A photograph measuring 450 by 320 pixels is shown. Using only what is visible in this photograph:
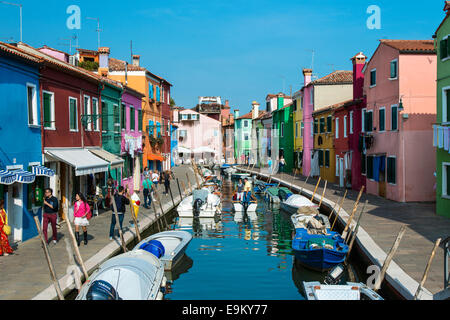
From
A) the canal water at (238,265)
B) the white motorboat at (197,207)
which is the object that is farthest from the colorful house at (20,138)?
the white motorboat at (197,207)

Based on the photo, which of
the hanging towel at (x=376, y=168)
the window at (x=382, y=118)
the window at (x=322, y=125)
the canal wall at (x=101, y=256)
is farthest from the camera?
the window at (x=322, y=125)

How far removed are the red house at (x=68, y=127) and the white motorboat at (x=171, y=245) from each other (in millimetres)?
3169

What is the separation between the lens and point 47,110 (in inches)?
701

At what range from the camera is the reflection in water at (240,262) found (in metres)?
12.9

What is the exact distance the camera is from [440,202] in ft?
65.3

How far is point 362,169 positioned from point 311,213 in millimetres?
11358

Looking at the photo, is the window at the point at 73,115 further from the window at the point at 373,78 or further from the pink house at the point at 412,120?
the window at the point at 373,78

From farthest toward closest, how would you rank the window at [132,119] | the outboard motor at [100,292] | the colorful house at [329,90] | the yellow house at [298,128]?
1. the yellow house at [298,128]
2. the colorful house at [329,90]
3. the window at [132,119]
4. the outboard motor at [100,292]

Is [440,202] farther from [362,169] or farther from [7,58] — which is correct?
[7,58]

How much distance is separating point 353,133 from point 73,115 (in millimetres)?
18819

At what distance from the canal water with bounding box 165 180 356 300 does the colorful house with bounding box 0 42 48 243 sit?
5142mm

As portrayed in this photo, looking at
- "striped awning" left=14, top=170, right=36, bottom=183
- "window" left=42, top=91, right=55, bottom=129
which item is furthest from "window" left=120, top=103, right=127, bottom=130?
"striped awning" left=14, top=170, right=36, bottom=183

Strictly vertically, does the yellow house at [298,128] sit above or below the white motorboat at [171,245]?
above

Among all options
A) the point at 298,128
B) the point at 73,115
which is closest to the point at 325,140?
the point at 298,128
